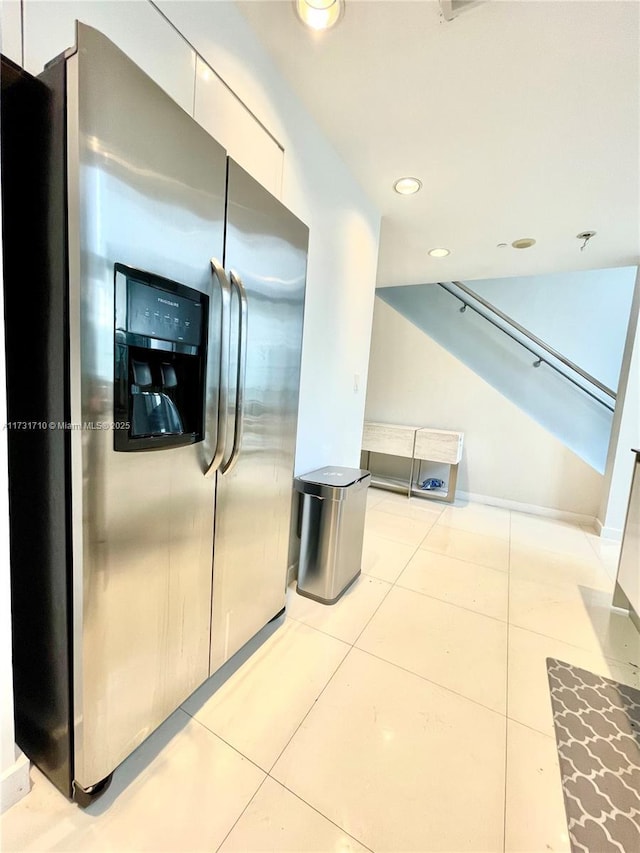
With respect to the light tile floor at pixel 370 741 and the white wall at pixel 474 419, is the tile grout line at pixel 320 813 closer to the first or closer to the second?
the light tile floor at pixel 370 741

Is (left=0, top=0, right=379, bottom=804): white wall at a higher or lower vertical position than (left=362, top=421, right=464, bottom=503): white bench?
higher

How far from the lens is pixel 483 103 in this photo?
1650mm

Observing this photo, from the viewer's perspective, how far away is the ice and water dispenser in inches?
32.4

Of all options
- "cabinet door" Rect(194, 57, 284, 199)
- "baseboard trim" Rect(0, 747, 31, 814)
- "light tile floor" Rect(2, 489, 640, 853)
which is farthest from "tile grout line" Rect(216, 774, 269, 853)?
"cabinet door" Rect(194, 57, 284, 199)

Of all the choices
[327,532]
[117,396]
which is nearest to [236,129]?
[117,396]

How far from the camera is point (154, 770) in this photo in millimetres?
1043

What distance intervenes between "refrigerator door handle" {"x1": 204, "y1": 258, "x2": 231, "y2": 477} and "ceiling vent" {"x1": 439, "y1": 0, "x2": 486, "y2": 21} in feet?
4.24

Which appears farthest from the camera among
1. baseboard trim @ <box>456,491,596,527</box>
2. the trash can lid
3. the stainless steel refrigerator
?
baseboard trim @ <box>456,491,596,527</box>

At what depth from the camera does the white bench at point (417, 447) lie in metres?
3.86

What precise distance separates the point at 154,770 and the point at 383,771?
0.71 m

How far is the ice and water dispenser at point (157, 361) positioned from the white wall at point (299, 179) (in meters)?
0.29

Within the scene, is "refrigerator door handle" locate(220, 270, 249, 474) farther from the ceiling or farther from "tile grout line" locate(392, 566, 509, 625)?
"tile grout line" locate(392, 566, 509, 625)

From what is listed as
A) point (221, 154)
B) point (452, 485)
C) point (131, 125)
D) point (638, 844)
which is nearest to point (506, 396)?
point (452, 485)

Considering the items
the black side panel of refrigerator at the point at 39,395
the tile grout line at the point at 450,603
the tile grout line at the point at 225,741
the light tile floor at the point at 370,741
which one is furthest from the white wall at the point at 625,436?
the black side panel of refrigerator at the point at 39,395
